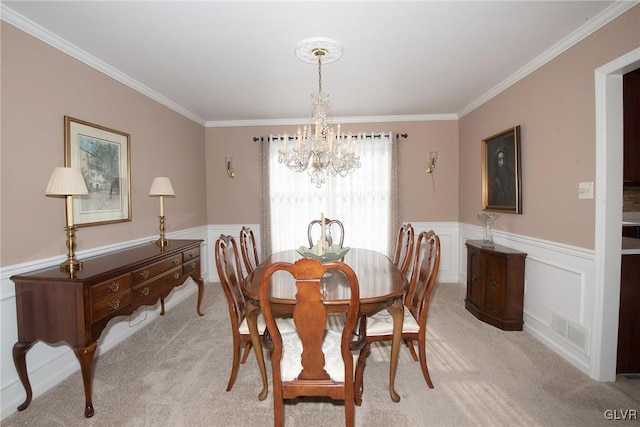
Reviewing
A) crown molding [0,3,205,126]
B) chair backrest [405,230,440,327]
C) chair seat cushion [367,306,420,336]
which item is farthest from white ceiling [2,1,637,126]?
chair seat cushion [367,306,420,336]

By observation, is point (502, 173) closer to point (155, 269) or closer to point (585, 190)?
point (585, 190)

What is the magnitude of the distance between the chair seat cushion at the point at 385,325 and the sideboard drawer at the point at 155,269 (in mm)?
1816

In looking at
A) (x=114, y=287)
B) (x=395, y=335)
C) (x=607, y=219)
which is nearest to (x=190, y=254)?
(x=114, y=287)

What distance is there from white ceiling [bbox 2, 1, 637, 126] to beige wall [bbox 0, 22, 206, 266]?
15cm

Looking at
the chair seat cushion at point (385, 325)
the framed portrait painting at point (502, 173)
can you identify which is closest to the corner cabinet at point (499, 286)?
the framed portrait painting at point (502, 173)

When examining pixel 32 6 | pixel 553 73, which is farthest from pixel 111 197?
pixel 553 73

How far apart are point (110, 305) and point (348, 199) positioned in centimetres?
335

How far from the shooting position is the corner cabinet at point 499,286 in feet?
9.73

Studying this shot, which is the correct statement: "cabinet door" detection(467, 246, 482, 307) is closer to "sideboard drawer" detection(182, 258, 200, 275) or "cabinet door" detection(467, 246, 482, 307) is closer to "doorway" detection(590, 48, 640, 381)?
"doorway" detection(590, 48, 640, 381)

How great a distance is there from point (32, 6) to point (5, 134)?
85 cm

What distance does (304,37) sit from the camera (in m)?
2.35

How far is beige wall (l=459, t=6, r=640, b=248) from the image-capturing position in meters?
2.20

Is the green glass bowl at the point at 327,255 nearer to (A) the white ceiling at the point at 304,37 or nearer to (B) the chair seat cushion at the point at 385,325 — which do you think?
(B) the chair seat cushion at the point at 385,325

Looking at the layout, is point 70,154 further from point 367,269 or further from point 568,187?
point 568,187
